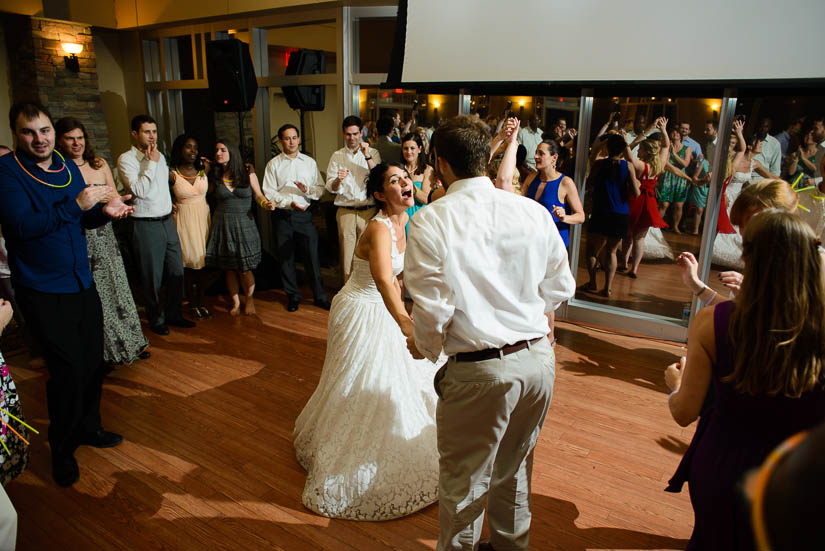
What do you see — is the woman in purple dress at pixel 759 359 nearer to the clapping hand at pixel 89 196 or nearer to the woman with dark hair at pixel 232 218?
the clapping hand at pixel 89 196

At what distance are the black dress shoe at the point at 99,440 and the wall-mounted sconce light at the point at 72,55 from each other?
17.2 ft

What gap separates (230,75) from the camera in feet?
15.9

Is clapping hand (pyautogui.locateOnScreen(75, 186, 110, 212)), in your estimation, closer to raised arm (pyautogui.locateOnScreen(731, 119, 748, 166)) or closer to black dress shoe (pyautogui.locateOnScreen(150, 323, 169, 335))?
black dress shoe (pyautogui.locateOnScreen(150, 323, 169, 335))

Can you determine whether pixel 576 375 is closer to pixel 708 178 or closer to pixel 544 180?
pixel 544 180

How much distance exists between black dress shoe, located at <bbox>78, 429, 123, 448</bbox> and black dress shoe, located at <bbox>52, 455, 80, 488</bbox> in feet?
0.79

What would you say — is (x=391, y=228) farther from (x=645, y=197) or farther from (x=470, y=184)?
(x=645, y=197)

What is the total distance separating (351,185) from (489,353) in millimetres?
3323

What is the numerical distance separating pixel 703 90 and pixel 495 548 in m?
3.49

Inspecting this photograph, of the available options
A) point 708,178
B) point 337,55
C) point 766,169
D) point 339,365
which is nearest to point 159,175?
point 337,55

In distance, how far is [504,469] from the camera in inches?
72.8

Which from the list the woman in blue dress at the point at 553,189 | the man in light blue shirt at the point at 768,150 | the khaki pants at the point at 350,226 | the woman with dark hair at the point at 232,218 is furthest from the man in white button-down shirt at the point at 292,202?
the man in light blue shirt at the point at 768,150

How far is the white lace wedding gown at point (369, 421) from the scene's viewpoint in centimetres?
227

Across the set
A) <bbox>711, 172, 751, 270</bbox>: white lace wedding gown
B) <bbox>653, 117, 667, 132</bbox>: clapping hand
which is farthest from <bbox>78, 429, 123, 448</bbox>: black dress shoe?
<bbox>711, 172, 751, 270</bbox>: white lace wedding gown

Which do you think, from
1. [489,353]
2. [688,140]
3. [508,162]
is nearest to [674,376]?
[489,353]
